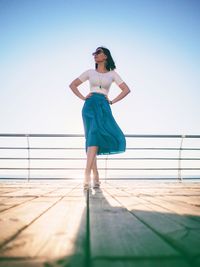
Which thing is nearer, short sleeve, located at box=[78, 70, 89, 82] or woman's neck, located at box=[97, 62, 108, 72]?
short sleeve, located at box=[78, 70, 89, 82]

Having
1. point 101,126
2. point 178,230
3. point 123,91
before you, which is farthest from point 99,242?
point 123,91

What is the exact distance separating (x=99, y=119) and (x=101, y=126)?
3.5 inches

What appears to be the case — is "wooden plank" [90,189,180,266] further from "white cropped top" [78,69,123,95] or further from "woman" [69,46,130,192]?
"white cropped top" [78,69,123,95]

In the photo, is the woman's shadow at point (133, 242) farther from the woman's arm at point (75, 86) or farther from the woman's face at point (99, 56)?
the woman's face at point (99, 56)

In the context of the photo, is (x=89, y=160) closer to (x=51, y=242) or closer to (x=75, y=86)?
(x=75, y=86)

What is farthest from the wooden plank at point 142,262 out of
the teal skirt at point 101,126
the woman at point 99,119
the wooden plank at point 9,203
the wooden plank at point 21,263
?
the teal skirt at point 101,126

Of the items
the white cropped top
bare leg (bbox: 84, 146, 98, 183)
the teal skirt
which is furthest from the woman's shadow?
the white cropped top

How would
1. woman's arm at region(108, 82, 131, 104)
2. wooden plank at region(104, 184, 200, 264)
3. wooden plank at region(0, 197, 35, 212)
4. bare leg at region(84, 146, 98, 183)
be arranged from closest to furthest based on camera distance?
wooden plank at region(104, 184, 200, 264) → wooden plank at region(0, 197, 35, 212) → bare leg at region(84, 146, 98, 183) → woman's arm at region(108, 82, 131, 104)

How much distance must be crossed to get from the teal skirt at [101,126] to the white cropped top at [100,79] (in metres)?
0.10

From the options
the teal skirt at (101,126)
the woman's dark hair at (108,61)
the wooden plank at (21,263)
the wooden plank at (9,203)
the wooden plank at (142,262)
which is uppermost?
the woman's dark hair at (108,61)

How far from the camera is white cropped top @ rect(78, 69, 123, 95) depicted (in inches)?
131

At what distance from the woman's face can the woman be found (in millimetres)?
14

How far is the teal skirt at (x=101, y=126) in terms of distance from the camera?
3176 mm

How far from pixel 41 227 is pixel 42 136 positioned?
499 cm
